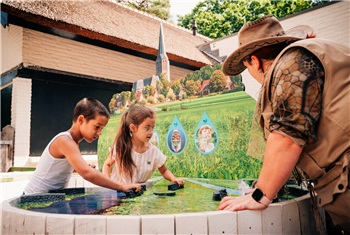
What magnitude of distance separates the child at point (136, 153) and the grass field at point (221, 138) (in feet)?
1.79

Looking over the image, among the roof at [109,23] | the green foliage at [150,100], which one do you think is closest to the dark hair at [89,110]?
the green foliage at [150,100]

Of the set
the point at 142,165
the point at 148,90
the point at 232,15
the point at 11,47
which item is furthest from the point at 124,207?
the point at 232,15

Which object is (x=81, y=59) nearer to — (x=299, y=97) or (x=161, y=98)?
(x=161, y=98)

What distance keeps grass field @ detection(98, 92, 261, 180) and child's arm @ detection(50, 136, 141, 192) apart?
1.43 m

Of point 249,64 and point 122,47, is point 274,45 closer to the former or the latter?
point 249,64

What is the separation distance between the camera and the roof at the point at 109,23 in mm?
8586

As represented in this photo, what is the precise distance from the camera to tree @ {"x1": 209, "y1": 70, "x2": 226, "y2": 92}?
140 inches

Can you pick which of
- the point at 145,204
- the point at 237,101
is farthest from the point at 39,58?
the point at 145,204

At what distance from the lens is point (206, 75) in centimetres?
381

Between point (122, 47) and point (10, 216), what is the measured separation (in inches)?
415

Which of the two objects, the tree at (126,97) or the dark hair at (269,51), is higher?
the tree at (126,97)

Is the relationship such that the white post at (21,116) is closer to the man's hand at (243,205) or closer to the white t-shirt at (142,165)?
the white t-shirt at (142,165)

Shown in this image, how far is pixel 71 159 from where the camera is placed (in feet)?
7.59

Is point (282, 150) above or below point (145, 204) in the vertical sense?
above
